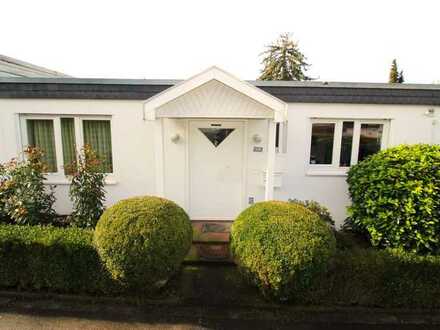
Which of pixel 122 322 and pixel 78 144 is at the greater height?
pixel 78 144

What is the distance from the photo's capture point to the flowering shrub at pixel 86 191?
4.43 m

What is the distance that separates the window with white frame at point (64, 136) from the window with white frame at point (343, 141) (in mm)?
4824

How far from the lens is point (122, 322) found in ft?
9.78

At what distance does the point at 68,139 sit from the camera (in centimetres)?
563

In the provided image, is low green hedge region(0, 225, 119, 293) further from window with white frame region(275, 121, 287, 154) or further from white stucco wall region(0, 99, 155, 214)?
window with white frame region(275, 121, 287, 154)

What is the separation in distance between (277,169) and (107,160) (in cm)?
399

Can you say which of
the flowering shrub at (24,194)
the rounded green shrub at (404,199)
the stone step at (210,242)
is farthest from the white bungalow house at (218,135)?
the rounded green shrub at (404,199)

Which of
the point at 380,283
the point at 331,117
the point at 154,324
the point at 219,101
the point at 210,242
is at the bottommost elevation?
the point at 154,324

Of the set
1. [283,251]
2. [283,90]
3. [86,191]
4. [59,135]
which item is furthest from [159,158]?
[283,90]

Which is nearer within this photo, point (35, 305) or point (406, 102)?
point (35, 305)

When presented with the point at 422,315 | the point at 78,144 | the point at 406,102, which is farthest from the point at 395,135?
the point at 78,144

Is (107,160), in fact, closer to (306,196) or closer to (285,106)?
(285,106)

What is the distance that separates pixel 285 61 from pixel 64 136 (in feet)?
89.5

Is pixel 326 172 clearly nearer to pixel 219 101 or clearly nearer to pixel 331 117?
pixel 331 117
